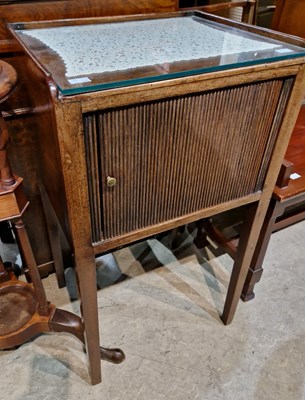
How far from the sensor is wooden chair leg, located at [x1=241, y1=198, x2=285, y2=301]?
1.21m

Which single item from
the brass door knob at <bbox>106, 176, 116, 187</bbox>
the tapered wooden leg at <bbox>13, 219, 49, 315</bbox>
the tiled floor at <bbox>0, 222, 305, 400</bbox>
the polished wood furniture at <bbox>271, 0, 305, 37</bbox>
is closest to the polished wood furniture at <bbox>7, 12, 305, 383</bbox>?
the brass door knob at <bbox>106, 176, 116, 187</bbox>

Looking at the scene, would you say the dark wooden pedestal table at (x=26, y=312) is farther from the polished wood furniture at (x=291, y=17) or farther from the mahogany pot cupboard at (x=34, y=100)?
the polished wood furniture at (x=291, y=17)

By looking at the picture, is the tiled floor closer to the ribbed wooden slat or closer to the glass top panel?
the ribbed wooden slat

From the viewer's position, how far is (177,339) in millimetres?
1302

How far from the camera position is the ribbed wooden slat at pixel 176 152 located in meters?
0.69

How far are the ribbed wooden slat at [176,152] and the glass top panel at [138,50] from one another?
0.19ft

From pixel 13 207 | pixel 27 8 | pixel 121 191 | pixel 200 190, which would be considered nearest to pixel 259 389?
pixel 200 190

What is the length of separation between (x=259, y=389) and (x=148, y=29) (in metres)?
1.14

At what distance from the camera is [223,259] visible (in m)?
1.64

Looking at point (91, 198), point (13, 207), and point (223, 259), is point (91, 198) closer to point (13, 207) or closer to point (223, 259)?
point (13, 207)

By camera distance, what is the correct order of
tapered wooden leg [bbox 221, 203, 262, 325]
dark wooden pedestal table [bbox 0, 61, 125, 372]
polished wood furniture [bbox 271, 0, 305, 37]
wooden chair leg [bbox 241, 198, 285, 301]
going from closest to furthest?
dark wooden pedestal table [bbox 0, 61, 125, 372], tapered wooden leg [bbox 221, 203, 262, 325], wooden chair leg [bbox 241, 198, 285, 301], polished wood furniture [bbox 271, 0, 305, 37]

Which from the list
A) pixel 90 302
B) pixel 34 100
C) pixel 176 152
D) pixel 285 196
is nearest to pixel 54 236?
pixel 90 302

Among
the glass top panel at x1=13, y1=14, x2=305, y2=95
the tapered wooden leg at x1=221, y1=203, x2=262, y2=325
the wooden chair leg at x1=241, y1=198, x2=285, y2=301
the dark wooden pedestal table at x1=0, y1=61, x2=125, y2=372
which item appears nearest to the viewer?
the glass top panel at x1=13, y1=14, x2=305, y2=95

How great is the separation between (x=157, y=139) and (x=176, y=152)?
0.07 meters
